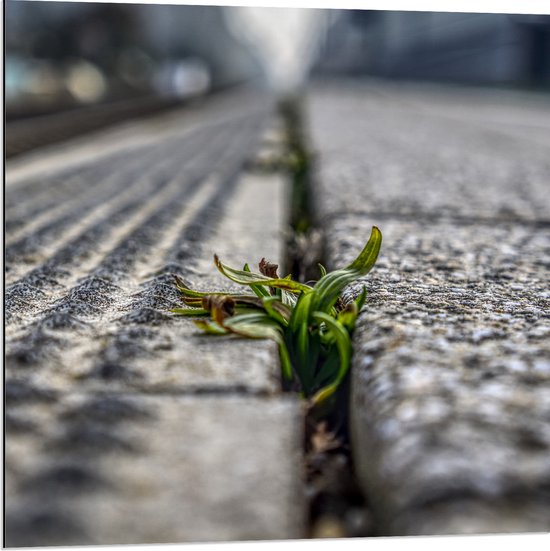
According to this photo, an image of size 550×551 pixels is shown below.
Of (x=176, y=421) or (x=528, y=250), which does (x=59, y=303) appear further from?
(x=528, y=250)

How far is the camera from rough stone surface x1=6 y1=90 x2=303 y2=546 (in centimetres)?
47

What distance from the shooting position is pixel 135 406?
599 millimetres

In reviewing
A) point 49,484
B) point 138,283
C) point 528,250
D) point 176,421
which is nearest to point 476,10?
point 528,250

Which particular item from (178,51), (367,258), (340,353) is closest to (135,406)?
(340,353)

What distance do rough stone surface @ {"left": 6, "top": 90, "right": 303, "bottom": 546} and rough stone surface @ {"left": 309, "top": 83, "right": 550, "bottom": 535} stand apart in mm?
82

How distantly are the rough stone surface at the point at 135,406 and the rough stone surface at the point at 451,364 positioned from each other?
8cm

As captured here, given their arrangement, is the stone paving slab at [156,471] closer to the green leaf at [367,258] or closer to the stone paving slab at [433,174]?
the green leaf at [367,258]

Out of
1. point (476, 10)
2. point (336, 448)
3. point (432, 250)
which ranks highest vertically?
point (476, 10)

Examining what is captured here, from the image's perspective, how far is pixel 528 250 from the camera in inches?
47.1

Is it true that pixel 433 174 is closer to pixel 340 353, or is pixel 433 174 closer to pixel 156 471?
pixel 340 353

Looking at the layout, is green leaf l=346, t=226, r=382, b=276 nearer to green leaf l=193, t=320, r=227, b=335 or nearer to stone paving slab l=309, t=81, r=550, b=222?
green leaf l=193, t=320, r=227, b=335

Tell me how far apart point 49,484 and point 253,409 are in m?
0.18

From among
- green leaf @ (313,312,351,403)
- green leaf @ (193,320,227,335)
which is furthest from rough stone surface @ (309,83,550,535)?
green leaf @ (193,320,227,335)

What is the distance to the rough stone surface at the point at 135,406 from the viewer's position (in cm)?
47
